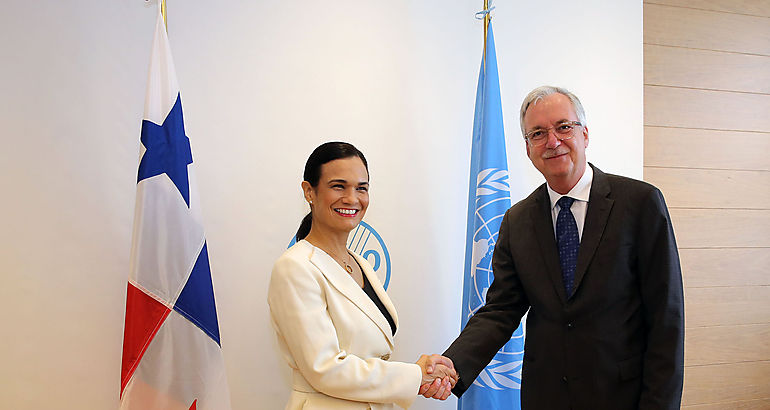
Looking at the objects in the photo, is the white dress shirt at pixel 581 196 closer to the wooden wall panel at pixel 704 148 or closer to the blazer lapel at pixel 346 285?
the blazer lapel at pixel 346 285

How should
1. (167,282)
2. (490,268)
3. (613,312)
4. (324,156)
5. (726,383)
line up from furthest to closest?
(726,383)
(490,268)
(167,282)
(324,156)
(613,312)

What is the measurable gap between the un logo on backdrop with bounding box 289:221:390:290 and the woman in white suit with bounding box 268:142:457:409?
0.76 metres

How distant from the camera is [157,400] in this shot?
231 cm

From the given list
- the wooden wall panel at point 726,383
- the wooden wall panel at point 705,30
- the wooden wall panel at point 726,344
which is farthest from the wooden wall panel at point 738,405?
the wooden wall panel at point 705,30

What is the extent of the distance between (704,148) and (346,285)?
2.69 m

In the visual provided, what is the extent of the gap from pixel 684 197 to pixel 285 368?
252 cm

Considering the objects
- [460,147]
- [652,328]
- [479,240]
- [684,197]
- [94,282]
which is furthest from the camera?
[684,197]

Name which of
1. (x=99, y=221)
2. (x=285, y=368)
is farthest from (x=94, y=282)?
(x=285, y=368)

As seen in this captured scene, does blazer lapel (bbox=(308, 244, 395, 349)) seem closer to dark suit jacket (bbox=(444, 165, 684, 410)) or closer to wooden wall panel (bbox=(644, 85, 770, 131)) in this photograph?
dark suit jacket (bbox=(444, 165, 684, 410))

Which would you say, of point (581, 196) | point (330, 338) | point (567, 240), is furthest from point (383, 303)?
point (581, 196)

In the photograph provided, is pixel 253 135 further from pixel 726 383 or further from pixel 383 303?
pixel 726 383

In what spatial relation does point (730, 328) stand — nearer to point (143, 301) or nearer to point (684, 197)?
point (684, 197)

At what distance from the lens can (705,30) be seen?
3.57 m

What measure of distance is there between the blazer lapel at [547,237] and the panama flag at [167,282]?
135 cm
